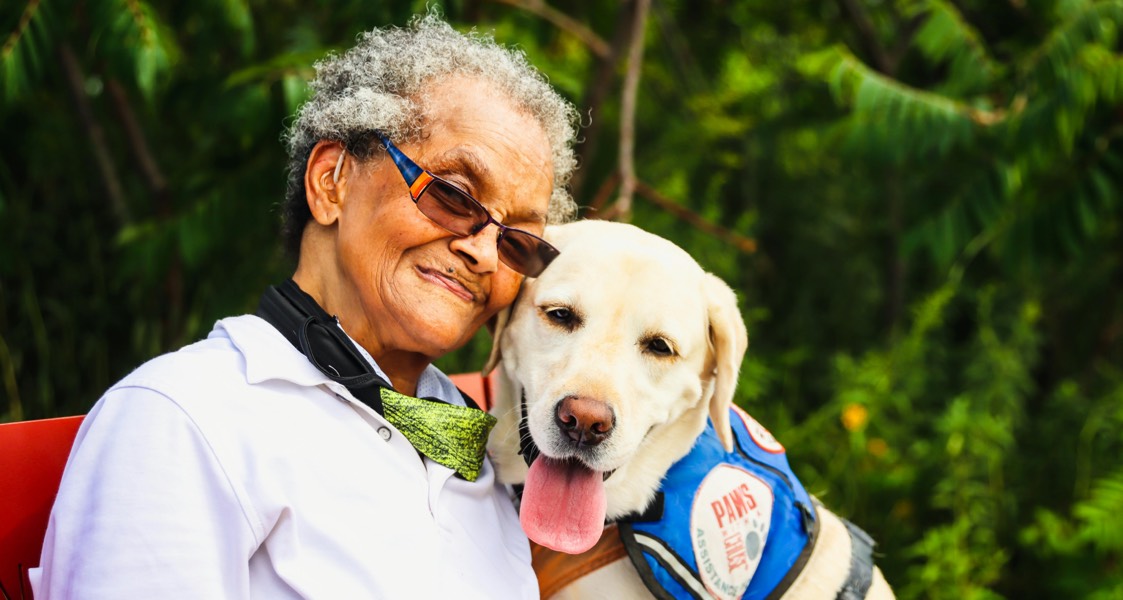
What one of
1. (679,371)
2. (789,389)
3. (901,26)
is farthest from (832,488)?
(901,26)

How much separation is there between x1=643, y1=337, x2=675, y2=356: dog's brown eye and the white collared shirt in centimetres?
59

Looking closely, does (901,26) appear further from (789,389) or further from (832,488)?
(832,488)

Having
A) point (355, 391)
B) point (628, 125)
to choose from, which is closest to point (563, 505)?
point (355, 391)

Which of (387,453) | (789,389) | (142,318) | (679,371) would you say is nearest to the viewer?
(387,453)

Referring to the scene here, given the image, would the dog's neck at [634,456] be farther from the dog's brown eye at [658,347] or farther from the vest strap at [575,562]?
the dog's brown eye at [658,347]

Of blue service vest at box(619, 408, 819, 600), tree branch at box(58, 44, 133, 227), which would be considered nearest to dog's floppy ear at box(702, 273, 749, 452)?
blue service vest at box(619, 408, 819, 600)

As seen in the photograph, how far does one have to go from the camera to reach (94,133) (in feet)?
15.1

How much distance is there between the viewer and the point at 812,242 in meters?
7.02

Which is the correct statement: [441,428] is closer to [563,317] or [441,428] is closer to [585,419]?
[585,419]

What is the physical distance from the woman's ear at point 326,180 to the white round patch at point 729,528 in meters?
1.14

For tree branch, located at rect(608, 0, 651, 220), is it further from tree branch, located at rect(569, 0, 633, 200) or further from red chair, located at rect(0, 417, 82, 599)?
red chair, located at rect(0, 417, 82, 599)

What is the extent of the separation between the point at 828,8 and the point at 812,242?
186cm

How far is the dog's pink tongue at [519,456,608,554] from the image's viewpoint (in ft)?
6.64

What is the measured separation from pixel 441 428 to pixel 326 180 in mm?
666
